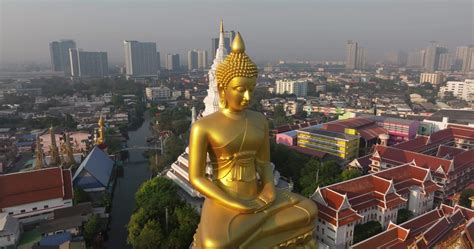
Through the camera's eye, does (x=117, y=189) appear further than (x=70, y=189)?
Yes

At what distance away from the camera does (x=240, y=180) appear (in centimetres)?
540

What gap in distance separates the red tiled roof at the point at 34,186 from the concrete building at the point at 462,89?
2615 inches

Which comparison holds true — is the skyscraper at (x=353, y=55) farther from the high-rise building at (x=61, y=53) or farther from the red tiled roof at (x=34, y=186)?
the red tiled roof at (x=34, y=186)

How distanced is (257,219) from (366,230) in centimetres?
1070

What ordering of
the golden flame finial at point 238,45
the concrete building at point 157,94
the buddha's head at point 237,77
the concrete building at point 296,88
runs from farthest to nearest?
the concrete building at point 296,88 → the concrete building at point 157,94 → the golden flame finial at point 238,45 → the buddha's head at point 237,77

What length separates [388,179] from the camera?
50.6ft

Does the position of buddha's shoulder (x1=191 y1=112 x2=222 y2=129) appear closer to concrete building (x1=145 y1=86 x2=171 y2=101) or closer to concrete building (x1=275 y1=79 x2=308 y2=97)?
→ concrete building (x1=145 y1=86 x2=171 y2=101)

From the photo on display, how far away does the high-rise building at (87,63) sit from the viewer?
108 metres

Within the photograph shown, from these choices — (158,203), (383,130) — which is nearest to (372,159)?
(383,130)

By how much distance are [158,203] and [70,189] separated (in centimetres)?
505

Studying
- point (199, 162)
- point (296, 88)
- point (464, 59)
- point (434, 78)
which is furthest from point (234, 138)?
point (464, 59)

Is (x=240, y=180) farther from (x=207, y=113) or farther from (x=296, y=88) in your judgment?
(x=296, y=88)

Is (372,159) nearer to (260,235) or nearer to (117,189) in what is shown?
(117,189)

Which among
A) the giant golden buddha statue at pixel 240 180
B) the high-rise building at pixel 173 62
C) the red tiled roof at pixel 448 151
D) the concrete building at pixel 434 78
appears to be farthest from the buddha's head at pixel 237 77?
the high-rise building at pixel 173 62
